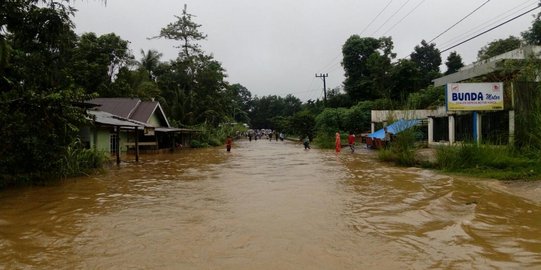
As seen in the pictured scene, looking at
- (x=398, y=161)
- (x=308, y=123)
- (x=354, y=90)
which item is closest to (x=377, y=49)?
(x=354, y=90)

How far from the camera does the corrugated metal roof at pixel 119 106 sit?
3086 centimetres

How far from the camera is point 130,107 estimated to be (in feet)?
103

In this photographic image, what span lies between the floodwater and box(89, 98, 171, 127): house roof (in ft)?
63.3

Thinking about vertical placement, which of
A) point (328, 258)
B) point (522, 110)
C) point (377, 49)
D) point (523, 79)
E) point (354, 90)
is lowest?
point (328, 258)

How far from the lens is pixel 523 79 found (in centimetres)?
1611

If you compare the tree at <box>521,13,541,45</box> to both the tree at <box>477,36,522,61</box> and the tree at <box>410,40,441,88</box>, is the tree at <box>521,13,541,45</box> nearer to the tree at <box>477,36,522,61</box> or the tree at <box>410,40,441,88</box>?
the tree at <box>477,36,522,61</box>

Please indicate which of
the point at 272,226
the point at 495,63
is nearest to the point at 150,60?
the point at 495,63

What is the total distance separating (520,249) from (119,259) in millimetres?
5236

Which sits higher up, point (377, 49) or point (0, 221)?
point (377, 49)

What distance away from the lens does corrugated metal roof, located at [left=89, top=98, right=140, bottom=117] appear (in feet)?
101

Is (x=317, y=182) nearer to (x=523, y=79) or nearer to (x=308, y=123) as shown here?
(x=523, y=79)

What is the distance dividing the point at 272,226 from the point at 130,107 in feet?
86.9

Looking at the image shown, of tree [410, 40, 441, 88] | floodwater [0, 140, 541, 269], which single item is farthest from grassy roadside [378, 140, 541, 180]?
tree [410, 40, 441, 88]

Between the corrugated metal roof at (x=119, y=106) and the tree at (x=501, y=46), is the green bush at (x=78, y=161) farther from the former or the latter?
the tree at (x=501, y=46)
